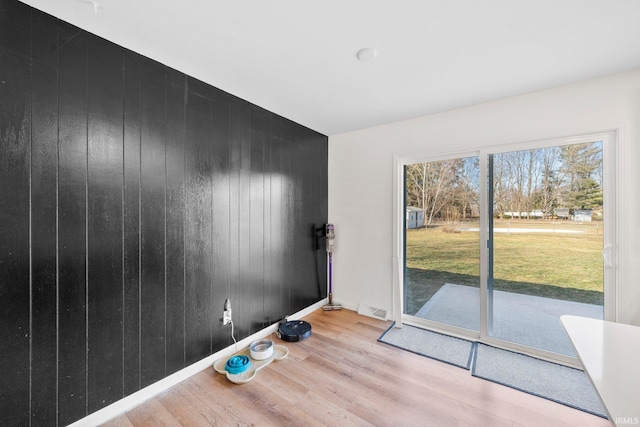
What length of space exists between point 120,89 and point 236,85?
0.84 metres

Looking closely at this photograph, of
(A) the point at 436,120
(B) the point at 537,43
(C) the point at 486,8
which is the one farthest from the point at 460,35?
(A) the point at 436,120

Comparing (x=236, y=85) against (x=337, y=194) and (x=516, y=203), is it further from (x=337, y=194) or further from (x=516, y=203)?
(x=516, y=203)

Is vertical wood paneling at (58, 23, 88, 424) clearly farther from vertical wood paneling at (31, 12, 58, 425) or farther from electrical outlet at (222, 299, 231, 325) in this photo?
electrical outlet at (222, 299, 231, 325)

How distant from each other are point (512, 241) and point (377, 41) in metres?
2.21

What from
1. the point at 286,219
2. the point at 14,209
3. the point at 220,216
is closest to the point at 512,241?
the point at 286,219

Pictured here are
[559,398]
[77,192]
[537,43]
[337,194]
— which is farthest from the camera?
[337,194]

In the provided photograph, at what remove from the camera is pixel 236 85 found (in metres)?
2.19

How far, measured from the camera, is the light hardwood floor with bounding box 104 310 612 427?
5.32 ft

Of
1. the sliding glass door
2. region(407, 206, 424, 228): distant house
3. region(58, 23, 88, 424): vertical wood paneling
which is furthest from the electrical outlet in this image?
region(407, 206, 424, 228): distant house

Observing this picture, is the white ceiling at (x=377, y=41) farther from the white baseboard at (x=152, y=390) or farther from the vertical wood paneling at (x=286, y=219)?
the white baseboard at (x=152, y=390)

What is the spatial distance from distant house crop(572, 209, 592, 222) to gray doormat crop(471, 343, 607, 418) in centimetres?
121

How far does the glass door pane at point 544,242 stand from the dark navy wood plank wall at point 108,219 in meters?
2.46

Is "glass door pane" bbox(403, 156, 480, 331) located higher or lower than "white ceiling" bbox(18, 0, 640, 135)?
lower

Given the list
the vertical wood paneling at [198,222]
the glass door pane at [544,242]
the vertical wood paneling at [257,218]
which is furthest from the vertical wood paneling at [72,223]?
the glass door pane at [544,242]
